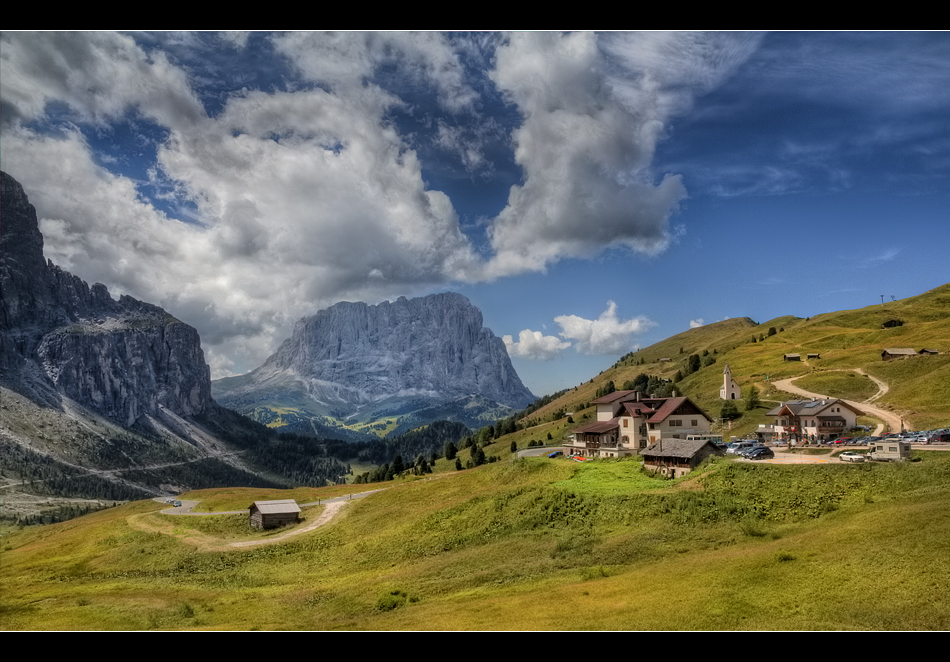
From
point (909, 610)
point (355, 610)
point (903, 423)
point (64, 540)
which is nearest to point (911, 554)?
point (909, 610)

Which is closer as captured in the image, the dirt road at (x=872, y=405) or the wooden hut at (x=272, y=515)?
the wooden hut at (x=272, y=515)

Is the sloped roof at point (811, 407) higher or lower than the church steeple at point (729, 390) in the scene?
lower

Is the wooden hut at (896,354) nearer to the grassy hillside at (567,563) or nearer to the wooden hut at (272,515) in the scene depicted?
the grassy hillside at (567,563)

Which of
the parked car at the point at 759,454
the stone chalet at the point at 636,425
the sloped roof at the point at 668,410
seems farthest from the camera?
the stone chalet at the point at 636,425

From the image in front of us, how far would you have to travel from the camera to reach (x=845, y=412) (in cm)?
9169

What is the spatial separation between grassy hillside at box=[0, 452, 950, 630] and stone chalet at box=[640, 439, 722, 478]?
13.8 ft

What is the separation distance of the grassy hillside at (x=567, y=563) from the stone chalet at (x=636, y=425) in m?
13.4

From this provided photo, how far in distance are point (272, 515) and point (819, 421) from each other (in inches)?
3405

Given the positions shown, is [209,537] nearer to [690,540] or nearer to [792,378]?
[690,540]

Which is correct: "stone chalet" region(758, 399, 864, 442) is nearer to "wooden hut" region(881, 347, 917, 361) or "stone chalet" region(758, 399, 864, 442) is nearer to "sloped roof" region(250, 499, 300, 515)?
"wooden hut" region(881, 347, 917, 361)

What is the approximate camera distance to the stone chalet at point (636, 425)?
3408 inches

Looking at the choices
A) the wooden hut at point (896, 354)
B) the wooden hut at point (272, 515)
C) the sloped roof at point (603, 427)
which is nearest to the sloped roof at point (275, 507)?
the wooden hut at point (272, 515)
